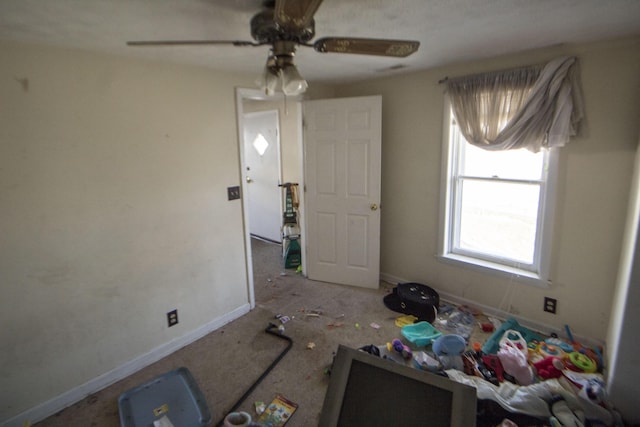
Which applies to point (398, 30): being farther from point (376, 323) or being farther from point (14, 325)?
point (14, 325)

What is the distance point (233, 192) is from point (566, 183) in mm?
2577

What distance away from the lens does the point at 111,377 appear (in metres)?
2.20

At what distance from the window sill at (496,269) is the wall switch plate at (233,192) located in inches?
77.8

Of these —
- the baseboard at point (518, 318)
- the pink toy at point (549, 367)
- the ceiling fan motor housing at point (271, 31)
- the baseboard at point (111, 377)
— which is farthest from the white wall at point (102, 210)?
the pink toy at point (549, 367)

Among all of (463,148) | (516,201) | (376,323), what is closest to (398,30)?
(463,148)

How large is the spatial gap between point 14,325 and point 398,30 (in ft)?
8.66

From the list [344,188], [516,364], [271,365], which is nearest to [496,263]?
[516,364]

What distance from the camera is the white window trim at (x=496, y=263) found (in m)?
2.45

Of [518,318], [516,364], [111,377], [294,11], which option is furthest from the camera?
[518,318]

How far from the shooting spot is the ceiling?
1392mm

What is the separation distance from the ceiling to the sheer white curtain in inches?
8.7

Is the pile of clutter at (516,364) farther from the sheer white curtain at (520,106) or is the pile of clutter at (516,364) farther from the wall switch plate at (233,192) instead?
the wall switch plate at (233,192)

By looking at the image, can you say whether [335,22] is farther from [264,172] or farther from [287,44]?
[264,172]

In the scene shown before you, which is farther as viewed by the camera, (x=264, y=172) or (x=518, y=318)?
(x=264, y=172)
